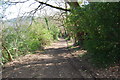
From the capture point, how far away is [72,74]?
4777 mm

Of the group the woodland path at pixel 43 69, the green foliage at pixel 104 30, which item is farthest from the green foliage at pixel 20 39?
the green foliage at pixel 104 30

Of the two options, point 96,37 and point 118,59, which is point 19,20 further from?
point 118,59

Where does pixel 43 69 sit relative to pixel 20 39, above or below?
below

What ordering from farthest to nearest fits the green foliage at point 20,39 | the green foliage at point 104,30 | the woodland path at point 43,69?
the green foliage at point 20,39
the woodland path at point 43,69
the green foliage at point 104,30

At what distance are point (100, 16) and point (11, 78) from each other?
4.55 m

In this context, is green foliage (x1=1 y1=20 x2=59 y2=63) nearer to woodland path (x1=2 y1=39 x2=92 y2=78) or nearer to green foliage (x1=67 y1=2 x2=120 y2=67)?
woodland path (x1=2 y1=39 x2=92 y2=78)

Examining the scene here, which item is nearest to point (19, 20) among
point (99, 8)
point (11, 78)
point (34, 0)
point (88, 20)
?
point (34, 0)

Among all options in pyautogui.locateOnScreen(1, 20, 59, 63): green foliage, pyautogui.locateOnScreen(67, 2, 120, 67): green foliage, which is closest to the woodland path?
pyautogui.locateOnScreen(67, 2, 120, 67): green foliage

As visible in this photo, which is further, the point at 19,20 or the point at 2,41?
the point at 19,20

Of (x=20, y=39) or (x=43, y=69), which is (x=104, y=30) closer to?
(x=43, y=69)

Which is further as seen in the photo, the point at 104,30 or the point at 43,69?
the point at 43,69

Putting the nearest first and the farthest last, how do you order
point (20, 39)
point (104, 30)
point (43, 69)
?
point (104, 30) → point (43, 69) → point (20, 39)

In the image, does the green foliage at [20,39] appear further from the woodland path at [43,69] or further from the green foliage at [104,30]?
the green foliage at [104,30]

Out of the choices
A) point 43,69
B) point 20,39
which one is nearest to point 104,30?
point 43,69
